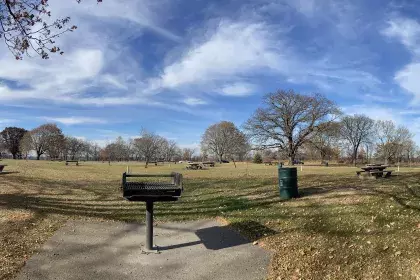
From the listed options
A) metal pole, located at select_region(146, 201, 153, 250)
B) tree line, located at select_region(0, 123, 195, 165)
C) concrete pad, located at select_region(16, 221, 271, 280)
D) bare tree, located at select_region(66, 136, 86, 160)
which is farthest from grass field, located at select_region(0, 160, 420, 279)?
bare tree, located at select_region(66, 136, 86, 160)

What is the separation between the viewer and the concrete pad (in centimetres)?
498

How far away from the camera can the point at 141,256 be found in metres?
5.75

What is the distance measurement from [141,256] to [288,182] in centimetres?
520

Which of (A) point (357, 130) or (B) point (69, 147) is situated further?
(B) point (69, 147)

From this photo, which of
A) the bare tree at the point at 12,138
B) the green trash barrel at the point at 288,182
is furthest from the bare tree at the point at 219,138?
the green trash barrel at the point at 288,182

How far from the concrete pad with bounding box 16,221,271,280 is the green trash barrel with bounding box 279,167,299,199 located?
2866mm

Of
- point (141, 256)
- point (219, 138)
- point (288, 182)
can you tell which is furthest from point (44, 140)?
point (141, 256)

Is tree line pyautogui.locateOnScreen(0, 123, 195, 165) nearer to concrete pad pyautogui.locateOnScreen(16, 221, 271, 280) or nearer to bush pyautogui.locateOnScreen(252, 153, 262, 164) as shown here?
bush pyautogui.locateOnScreen(252, 153, 262, 164)

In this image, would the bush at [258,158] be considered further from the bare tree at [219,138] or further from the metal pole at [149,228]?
the metal pole at [149,228]

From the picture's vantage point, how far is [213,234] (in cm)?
713

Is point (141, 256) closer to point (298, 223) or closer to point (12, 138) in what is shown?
point (298, 223)

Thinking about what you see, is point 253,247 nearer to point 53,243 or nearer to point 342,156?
point 53,243

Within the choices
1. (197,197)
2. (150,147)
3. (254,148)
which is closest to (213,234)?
(197,197)

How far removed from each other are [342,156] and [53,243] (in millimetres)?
88798
